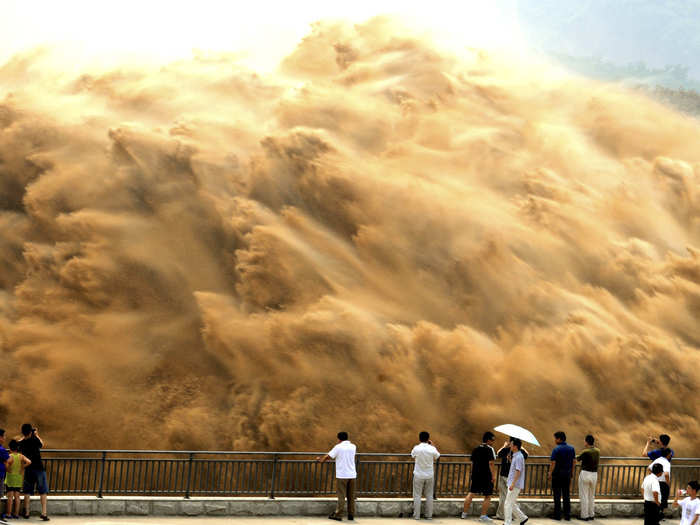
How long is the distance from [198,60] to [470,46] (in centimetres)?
1266

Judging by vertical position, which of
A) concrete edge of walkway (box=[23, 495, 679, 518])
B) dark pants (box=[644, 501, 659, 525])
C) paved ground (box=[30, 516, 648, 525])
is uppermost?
dark pants (box=[644, 501, 659, 525])

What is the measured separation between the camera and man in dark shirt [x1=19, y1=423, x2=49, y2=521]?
1476cm

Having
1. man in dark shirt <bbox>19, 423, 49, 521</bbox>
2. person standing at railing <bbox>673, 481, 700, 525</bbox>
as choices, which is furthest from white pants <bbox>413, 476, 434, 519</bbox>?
man in dark shirt <bbox>19, 423, 49, 521</bbox>

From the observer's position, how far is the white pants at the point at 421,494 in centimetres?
1652

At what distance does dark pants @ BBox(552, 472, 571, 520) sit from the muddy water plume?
8.75 m

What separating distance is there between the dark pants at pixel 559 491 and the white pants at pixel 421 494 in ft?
7.84

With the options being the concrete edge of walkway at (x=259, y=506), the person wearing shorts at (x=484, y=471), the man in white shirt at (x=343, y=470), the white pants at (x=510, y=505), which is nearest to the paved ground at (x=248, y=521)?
the concrete edge of walkway at (x=259, y=506)

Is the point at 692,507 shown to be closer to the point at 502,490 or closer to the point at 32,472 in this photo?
the point at 502,490


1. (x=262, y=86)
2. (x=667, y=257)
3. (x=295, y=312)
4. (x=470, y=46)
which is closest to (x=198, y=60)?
(x=262, y=86)

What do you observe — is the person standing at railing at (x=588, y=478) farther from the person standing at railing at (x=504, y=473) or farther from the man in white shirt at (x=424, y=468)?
the man in white shirt at (x=424, y=468)

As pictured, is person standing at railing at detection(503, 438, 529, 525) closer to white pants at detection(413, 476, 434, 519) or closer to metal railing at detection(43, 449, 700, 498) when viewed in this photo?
white pants at detection(413, 476, 434, 519)

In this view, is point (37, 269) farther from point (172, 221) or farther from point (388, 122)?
point (388, 122)

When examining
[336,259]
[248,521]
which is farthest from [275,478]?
[336,259]

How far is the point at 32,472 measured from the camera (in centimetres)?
1496
